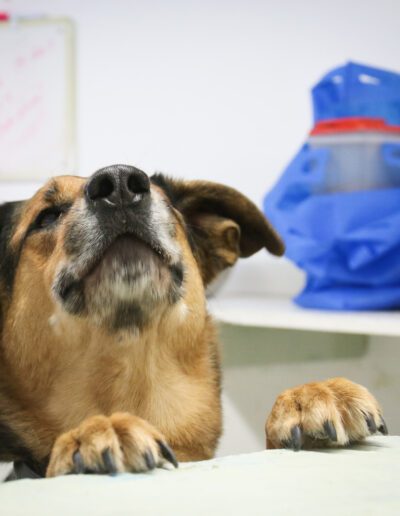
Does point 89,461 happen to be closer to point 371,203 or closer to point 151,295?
point 151,295

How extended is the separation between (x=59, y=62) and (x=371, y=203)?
4.48ft

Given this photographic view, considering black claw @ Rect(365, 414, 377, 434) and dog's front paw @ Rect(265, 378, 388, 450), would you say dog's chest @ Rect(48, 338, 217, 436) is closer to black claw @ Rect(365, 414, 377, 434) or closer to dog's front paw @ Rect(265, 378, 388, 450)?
dog's front paw @ Rect(265, 378, 388, 450)

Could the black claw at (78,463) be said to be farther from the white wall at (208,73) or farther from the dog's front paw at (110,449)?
the white wall at (208,73)

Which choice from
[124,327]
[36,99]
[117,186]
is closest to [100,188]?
[117,186]

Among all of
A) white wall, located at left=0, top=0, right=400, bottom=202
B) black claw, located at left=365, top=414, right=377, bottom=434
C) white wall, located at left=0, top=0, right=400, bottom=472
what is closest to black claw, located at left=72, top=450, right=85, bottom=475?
black claw, located at left=365, top=414, right=377, bottom=434

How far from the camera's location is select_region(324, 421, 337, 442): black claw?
2.73ft

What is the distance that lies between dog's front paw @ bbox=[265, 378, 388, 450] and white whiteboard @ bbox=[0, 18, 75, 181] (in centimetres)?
165

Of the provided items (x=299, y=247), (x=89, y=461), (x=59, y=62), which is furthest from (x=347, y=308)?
(x=59, y=62)

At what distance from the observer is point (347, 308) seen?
5.83 feet

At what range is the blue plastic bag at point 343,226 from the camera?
5.68 ft

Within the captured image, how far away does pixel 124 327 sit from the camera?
3.52ft

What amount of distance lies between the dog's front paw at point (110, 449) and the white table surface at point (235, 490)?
0.03 meters

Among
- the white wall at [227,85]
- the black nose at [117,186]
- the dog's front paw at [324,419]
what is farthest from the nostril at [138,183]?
the white wall at [227,85]

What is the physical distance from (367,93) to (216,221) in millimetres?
746
